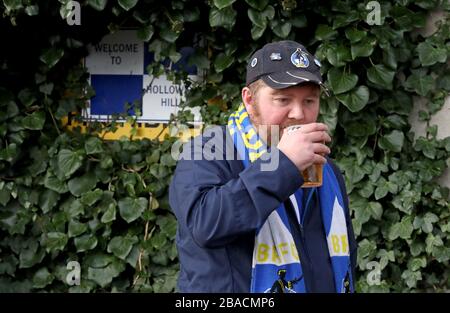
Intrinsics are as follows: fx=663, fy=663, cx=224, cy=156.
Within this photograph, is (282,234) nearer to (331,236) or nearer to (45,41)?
(331,236)

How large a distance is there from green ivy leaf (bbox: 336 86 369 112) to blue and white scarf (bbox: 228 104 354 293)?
1.46 meters

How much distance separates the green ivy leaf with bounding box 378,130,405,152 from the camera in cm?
336

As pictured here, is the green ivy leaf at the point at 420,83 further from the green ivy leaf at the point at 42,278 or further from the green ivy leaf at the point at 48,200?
the green ivy leaf at the point at 42,278

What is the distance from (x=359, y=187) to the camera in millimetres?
3408

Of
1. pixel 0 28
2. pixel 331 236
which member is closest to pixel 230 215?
pixel 331 236

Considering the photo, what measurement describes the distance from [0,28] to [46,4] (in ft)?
1.16

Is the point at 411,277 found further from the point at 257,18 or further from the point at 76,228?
the point at 76,228

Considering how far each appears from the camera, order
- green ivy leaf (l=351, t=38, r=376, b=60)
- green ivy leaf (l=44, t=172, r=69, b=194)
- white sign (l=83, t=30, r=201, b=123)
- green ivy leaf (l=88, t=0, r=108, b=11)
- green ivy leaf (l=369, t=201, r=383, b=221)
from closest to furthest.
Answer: green ivy leaf (l=351, t=38, r=376, b=60)
green ivy leaf (l=369, t=201, r=383, b=221)
green ivy leaf (l=88, t=0, r=108, b=11)
green ivy leaf (l=44, t=172, r=69, b=194)
white sign (l=83, t=30, r=201, b=123)

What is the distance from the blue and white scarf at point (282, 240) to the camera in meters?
1.69

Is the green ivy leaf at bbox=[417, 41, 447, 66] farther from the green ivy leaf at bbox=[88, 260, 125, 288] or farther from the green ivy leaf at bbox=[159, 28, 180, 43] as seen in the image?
the green ivy leaf at bbox=[88, 260, 125, 288]

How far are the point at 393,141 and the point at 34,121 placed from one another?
196cm

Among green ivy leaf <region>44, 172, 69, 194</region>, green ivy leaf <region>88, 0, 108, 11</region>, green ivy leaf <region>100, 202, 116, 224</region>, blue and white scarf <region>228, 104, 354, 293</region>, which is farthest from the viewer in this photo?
green ivy leaf <region>44, 172, 69, 194</region>

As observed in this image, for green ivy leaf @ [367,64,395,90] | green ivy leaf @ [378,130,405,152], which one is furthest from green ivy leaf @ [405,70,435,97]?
green ivy leaf @ [378,130,405,152]

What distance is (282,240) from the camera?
172 centimetres
